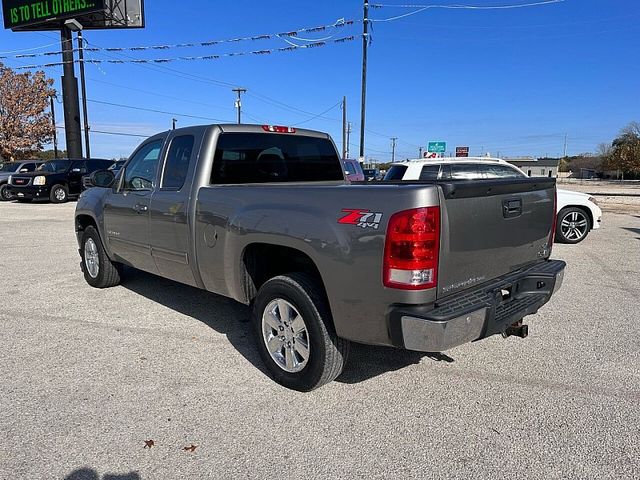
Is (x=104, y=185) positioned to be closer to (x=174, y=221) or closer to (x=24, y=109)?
(x=174, y=221)

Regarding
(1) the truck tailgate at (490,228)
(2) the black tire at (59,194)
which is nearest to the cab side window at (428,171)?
(1) the truck tailgate at (490,228)

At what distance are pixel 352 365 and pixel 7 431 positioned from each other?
2.37 m

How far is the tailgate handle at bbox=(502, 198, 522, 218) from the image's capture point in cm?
320

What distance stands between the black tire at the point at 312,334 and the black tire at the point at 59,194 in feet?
63.4

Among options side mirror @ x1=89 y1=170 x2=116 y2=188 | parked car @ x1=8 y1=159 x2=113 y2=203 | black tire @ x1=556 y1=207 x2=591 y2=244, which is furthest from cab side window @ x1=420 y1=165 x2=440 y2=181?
parked car @ x1=8 y1=159 x2=113 y2=203

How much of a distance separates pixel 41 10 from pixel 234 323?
30.4 meters

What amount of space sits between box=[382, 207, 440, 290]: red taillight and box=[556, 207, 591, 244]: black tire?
8.39 metres

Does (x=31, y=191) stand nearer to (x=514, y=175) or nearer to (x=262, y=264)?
(x=514, y=175)

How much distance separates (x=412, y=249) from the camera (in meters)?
2.63

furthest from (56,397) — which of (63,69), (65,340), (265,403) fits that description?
(63,69)

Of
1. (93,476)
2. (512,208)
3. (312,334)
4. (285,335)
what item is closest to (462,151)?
(512,208)

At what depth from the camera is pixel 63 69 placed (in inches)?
1038

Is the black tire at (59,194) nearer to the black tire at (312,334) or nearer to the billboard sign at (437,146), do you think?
the black tire at (312,334)

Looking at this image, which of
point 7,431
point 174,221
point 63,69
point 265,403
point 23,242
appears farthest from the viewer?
point 63,69
